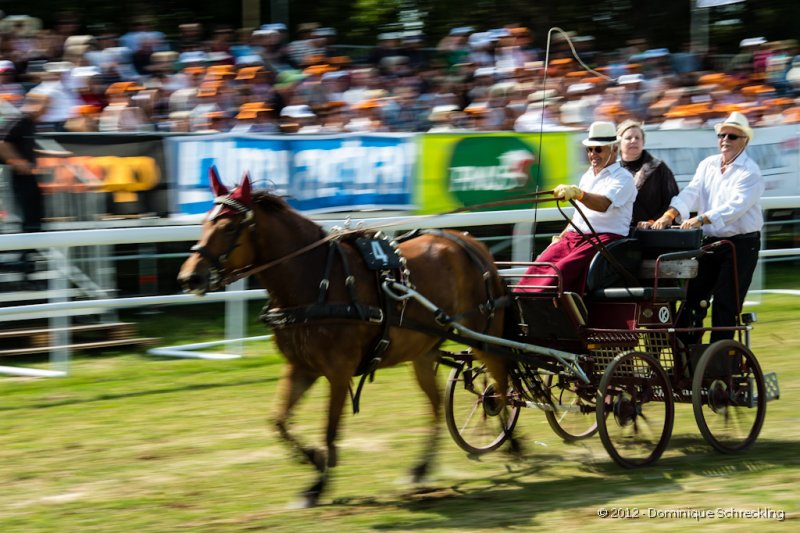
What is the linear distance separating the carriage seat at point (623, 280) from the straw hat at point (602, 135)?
23.2 inches

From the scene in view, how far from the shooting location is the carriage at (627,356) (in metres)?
6.55

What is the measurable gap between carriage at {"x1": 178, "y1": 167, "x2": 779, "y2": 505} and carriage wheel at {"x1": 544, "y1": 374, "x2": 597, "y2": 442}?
1 cm

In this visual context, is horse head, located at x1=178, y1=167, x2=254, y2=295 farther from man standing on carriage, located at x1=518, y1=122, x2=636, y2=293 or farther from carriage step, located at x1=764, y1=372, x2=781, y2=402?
carriage step, located at x1=764, y1=372, x2=781, y2=402

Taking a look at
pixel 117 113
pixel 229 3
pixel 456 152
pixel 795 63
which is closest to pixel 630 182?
pixel 456 152

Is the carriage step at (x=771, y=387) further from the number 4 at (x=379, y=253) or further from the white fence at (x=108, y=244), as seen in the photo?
the number 4 at (x=379, y=253)

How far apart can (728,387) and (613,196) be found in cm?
136

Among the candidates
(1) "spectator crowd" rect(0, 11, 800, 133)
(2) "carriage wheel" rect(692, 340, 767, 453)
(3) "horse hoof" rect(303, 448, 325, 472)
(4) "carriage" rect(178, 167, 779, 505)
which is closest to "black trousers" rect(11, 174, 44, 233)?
(1) "spectator crowd" rect(0, 11, 800, 133)

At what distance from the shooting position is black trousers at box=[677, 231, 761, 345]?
275 inches

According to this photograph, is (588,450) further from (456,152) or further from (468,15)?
(468,15)

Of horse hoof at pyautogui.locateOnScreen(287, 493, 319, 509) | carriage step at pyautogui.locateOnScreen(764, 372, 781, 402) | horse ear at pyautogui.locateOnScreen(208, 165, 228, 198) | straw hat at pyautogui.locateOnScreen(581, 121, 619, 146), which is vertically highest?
straw hat at pyautogui.locateOnScreen(581, 121, 619, 146)

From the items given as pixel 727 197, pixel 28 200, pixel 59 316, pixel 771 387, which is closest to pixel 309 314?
pixel 727 197

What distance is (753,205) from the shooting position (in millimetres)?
6988

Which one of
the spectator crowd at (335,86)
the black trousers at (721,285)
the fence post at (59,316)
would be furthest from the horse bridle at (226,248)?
the spectator crowd at (335,86)

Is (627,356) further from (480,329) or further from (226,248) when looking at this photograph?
(226,248)
